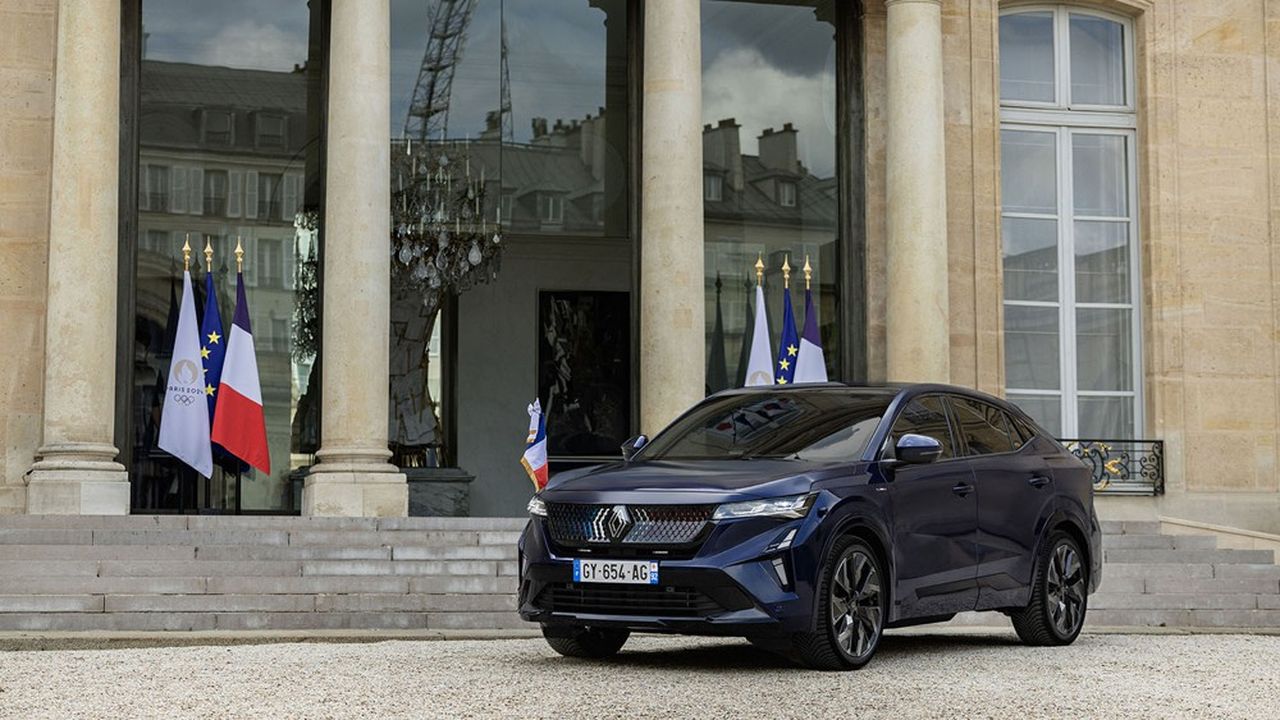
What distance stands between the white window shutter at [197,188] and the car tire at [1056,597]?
12.4m

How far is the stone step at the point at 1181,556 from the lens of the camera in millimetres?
16312

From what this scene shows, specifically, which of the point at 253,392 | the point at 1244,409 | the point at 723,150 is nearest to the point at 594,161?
the point at 723,150

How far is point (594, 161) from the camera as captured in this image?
2194 cm

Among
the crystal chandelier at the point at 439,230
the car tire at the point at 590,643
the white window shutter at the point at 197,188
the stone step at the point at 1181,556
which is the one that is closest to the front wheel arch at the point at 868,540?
the car tire at the point at 590,643

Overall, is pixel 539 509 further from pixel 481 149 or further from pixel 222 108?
pixel 481 149

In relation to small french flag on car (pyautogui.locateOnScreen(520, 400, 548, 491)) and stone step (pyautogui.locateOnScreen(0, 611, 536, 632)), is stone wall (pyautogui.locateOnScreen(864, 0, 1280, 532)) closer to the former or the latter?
small french flag on car (pyautogui.locateOnScreen(520, 400, 548, 491))

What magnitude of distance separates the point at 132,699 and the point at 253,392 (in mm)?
10214

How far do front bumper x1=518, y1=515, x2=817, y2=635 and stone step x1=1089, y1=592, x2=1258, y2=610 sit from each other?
657 centimetres

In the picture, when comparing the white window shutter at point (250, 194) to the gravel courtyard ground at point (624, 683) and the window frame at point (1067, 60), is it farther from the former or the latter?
the gravel courtyard ground at point (624, 683)

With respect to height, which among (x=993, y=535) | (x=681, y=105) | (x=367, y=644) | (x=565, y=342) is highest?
(x=681, y=105)

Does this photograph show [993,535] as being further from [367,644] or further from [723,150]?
[723,150]

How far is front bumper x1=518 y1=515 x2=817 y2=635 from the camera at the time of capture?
28.7 feet

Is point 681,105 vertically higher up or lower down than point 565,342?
higher up

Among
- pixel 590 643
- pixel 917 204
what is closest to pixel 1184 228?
pixel 917 204
